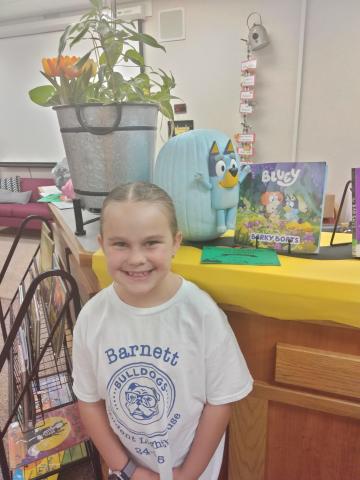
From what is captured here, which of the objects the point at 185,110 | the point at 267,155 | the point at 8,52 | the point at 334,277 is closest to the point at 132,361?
the point at 334,277

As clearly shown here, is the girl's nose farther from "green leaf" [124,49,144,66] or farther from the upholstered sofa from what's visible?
the upholstered sofa

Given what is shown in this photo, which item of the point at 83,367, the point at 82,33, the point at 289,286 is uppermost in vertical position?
the point at 82,33

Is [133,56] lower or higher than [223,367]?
higher

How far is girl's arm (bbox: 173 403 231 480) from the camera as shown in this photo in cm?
67

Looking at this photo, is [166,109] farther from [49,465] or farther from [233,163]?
[49,465]

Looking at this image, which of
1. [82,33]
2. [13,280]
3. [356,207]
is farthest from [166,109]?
[13,280]

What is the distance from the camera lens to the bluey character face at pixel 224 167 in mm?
688

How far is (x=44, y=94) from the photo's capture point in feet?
2.97

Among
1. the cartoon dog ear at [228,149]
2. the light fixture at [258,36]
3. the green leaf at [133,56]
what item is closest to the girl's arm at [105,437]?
the cartoon dog ear at [228,149]

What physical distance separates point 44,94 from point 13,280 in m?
2.35

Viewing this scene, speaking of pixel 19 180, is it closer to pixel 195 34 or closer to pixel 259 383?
pixel 195 34

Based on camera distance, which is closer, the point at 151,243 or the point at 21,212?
the point at 151,243

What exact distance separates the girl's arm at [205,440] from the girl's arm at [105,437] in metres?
0.08

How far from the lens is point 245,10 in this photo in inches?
121
